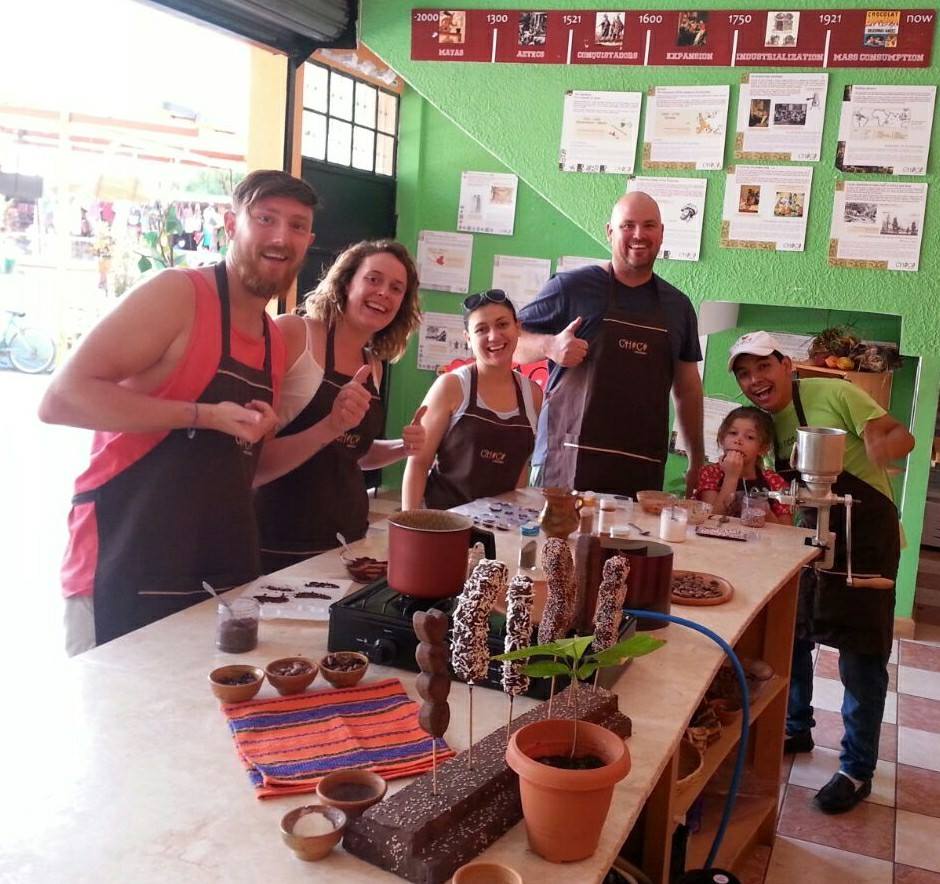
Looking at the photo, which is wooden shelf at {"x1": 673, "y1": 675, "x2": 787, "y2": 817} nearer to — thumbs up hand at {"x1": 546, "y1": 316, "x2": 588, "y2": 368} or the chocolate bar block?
the chocolate bar block

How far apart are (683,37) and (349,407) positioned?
116 inches

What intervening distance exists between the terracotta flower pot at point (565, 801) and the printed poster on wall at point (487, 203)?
18.9ft

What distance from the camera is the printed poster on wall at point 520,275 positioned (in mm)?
6605

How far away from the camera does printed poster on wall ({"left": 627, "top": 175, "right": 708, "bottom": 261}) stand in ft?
14.8

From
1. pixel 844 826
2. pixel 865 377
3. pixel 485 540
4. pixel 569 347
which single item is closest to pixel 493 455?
pixel 569 347

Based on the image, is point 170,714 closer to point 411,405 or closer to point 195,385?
point 195,385

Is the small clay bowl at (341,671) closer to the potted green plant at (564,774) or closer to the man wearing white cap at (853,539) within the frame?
the potted green plant at (564,774)

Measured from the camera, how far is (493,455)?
3.21 metres

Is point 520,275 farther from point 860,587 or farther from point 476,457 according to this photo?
point 860,587

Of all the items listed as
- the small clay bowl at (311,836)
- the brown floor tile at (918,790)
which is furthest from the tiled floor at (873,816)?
the small clay bowl at (311,836)

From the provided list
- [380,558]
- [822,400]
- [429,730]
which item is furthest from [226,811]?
[822,400]

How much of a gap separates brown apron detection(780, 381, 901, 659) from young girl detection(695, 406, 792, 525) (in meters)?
0.14

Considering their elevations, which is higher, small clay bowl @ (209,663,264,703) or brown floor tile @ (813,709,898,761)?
small clay bowl @ (209,663,264,703)

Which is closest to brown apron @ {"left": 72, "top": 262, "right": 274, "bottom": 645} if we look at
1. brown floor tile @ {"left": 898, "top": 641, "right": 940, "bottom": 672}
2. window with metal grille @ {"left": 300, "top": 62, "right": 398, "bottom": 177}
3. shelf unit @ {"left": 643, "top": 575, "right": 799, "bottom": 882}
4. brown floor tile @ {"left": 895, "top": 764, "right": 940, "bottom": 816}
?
shelf unit @ {"left": 643, "top": 575, "right": 799, "bottom": 882}
